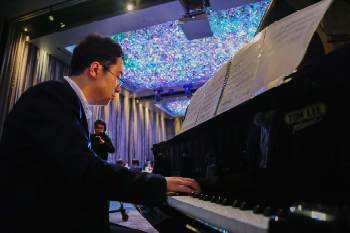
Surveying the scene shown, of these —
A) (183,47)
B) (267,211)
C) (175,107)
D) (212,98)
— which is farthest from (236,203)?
(175,107)

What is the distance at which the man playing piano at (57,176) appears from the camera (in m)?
0.74

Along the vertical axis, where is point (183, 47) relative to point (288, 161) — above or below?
above

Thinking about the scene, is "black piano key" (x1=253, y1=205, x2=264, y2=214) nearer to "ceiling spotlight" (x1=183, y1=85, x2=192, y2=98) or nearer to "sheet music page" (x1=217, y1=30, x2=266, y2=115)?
"sheet music page" (x1=217, y1=30, x2=266, y2=115)

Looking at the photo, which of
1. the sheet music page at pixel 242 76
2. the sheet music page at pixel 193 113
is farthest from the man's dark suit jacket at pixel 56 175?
the sheet music page at pixel 193 113

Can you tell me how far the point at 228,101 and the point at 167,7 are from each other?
415cm

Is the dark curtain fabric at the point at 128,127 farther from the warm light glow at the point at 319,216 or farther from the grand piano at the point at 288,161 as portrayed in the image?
the warm light glow at the point at 319,216

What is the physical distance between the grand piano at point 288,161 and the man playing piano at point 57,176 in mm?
196

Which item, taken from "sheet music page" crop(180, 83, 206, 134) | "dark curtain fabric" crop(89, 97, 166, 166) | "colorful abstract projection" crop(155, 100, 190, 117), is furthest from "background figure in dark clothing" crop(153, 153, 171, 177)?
"colorful abstract projection" crop(155, 100, 190, 117)

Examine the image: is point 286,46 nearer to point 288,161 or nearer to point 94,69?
point 288,161

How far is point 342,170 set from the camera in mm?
516

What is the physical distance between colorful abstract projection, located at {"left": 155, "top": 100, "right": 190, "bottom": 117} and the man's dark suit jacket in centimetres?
1034

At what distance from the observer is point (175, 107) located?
12.1 m

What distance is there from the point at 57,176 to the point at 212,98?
99 centimetres

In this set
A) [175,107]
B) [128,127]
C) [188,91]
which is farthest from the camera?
[175,107]
